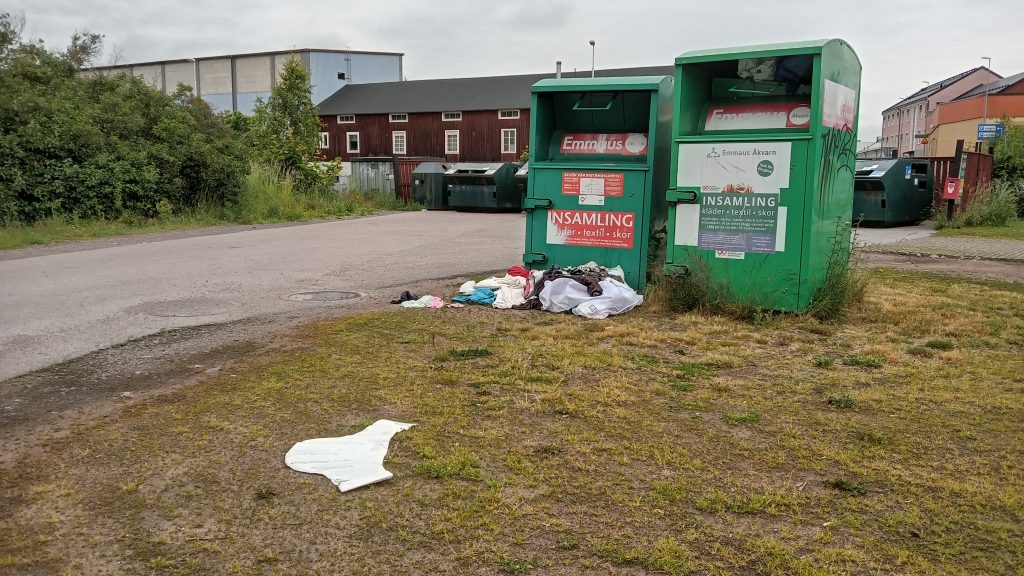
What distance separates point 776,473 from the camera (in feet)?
10.8

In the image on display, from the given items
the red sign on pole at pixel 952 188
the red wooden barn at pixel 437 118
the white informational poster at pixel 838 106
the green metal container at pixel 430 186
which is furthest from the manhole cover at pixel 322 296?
the red wooden barn at pixel 437 118

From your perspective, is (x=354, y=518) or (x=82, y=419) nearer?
(x=354, y=518)

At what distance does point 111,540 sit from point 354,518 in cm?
81

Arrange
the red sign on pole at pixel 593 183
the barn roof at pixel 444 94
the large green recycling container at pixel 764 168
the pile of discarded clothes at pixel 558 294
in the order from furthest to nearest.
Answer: the barn roof at pixel 444 94
the red sign on pole at pixel 593 183
the pile of discarded clothes at pixel 558 294
the large green recycling container at pixel 764 168

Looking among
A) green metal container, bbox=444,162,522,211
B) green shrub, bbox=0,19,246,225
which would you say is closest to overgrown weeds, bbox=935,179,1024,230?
green metal container, bbox=444,162,522,211

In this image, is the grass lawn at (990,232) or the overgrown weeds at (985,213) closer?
the grass lawn at (990,232)

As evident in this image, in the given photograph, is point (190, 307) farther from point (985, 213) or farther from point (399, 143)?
point (399, 143)

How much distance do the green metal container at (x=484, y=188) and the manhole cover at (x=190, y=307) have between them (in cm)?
1818

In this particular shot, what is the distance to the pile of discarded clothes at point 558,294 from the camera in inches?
272

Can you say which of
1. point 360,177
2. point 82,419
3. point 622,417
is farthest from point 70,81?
point 622,417

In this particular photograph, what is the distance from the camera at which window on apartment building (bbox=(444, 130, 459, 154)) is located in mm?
50859

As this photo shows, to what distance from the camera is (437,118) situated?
51344 mm

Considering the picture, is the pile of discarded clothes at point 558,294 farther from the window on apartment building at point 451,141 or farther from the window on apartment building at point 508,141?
the window on apartment building at point 451,141

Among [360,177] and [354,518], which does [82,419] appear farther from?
[360,177]
